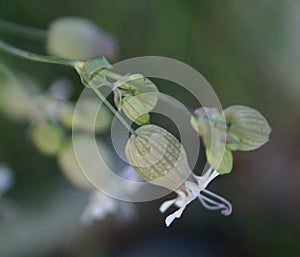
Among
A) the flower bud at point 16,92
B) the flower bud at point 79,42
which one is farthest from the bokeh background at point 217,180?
the flower bud at point 79,42

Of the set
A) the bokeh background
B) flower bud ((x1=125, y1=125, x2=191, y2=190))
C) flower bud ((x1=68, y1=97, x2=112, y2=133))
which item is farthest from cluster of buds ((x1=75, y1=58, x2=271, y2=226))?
the bokeh background

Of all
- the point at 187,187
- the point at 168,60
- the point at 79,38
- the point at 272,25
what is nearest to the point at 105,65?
the point at 187,187

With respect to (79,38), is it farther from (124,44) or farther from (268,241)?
(268,241)

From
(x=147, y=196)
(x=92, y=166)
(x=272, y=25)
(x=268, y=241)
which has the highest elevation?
(x=272, y=25)

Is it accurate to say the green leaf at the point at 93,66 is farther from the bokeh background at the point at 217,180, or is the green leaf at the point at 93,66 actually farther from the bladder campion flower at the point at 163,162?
the bokeh background at the point at 217,180

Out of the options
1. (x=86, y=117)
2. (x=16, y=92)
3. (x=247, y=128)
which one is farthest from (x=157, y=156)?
(x=16, y=92)

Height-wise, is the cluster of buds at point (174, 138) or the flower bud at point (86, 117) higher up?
the cluster of buds at point (174, 138)
